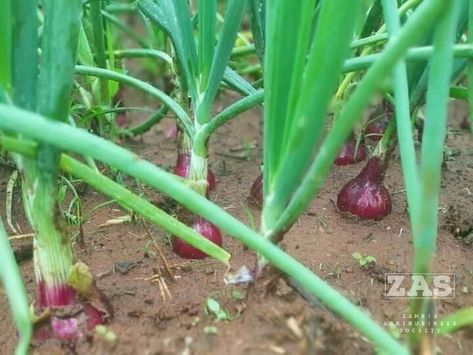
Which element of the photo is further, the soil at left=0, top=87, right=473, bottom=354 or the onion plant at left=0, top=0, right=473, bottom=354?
the soil at left=0, top=87, right=473, bottom=354

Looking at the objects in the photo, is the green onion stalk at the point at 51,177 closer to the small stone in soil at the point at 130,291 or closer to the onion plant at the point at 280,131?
the onion plant at the point at 280,131

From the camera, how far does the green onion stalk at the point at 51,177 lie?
0.93 meters

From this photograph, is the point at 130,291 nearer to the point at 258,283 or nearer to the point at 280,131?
the point at 258,283

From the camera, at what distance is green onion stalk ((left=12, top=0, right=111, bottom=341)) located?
3.04 ft

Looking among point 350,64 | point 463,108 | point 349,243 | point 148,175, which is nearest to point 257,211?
point 349,243

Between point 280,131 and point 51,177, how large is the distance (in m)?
0.32

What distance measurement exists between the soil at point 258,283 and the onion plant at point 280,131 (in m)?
0.06

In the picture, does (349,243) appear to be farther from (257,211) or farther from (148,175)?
(148,175)

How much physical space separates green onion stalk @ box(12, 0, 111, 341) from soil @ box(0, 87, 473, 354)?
4 cm

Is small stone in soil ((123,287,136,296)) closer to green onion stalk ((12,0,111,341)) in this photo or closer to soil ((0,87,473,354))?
soil ((0,87,473,354))

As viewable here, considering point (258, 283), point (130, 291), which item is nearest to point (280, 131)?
point (258, 283)

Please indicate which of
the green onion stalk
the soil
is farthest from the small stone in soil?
the green onion stalk

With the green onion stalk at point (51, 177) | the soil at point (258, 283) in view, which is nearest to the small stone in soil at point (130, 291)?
the soil at point (258, 283)

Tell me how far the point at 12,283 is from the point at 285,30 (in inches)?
18.1
